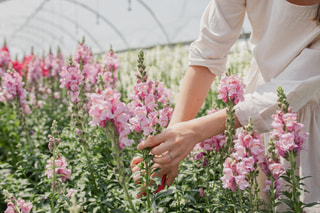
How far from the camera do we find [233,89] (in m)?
1.66

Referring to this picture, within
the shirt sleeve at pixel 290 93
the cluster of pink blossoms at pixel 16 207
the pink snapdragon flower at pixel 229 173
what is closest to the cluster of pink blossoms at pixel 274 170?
the pink snapdragon flower at pixel 229 173

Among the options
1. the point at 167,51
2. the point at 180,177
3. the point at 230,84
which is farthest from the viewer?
the point at 167,51

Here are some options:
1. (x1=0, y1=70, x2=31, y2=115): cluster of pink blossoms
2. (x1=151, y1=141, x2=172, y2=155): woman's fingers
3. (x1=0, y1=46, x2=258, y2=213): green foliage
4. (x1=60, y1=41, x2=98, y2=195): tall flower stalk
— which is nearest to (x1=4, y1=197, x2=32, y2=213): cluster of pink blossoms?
(x1=0, y1=46, x2=258, y2=213): green foliage

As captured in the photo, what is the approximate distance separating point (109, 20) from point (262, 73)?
1866 centimetres

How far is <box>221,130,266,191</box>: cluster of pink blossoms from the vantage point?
1412 millimetres

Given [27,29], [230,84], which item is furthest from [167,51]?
[27,29]

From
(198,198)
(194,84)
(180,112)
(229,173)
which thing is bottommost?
(198,198)

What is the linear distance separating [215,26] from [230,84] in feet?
1.66

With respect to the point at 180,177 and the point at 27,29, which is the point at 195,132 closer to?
the point at 180,177

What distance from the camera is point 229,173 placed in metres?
1.49

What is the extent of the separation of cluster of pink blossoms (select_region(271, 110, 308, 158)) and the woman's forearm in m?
0.56

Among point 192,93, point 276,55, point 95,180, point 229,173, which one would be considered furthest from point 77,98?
point 276,55

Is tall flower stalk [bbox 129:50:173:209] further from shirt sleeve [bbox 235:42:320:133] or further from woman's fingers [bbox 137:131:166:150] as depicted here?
shirt sleeve [bbox 235:42:320:133]

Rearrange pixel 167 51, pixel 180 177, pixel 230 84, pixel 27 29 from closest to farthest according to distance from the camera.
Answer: pixel 230 84
pixel 180 177
pixel 167 51
pixel 27 29
